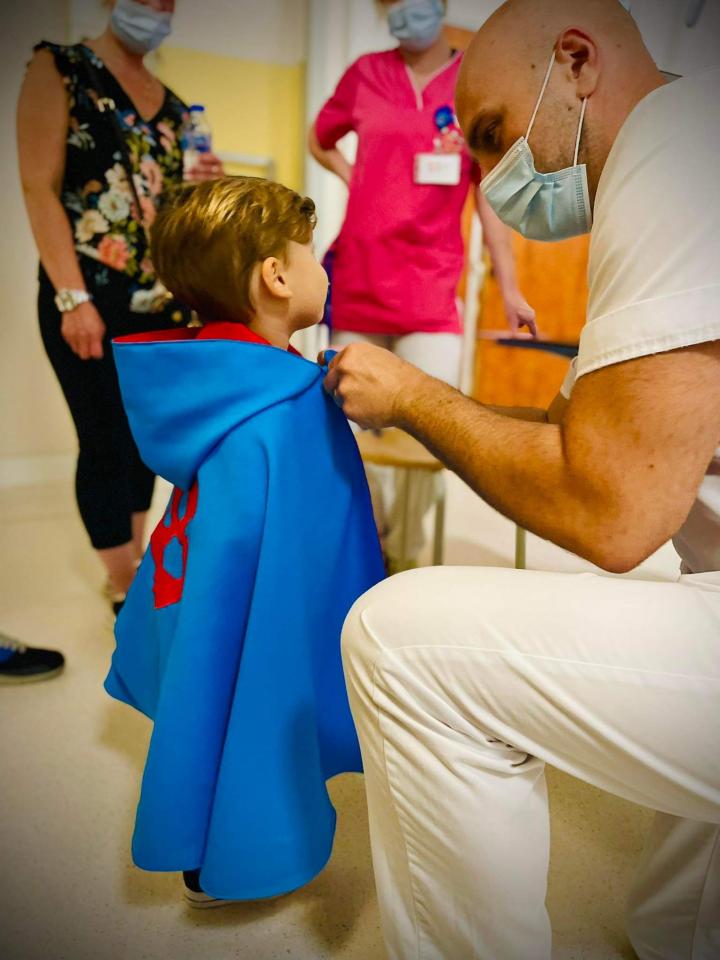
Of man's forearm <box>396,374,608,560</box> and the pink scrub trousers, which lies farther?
the pink scrub trousers

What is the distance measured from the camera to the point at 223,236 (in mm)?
849

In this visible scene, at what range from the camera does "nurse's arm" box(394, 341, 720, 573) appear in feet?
1.95

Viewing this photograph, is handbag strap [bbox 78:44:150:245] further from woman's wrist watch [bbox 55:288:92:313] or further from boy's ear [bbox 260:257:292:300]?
boy's ear [bbox 260:257:292:300]

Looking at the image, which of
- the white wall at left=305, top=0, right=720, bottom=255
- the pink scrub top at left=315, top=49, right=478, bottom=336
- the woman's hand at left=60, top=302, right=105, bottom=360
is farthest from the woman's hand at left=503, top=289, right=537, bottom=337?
the white wall at left=305, top=0, right=720, bottom=255

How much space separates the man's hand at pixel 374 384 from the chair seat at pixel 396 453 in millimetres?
733

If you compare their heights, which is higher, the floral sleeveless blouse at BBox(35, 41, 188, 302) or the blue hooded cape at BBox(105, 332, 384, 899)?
the floral sleeveless blouse at BBox(35, 41, 188, 302)

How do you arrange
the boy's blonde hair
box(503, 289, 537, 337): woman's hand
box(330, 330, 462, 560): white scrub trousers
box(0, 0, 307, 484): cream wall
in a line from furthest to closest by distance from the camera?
box(0, 0, 307, 484): cream wall
box(330, 330, 462, 560): white scrub trousers
box(503, 289, 537, 337): woman's hand
the boy's blonde hair

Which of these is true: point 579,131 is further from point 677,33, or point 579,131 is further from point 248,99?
point 248,99

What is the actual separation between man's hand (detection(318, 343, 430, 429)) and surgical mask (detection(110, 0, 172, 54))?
113cm

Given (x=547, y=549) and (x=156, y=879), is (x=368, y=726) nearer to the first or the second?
(x=156, y=879)

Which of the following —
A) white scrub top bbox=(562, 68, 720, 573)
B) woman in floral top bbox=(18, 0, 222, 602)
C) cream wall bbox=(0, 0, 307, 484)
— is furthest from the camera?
cream wall bbox=(0, 0, 307, 484)

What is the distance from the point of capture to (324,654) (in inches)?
35.1

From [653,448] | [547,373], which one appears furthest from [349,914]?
[547,373]

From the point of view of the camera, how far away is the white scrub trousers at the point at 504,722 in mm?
604
